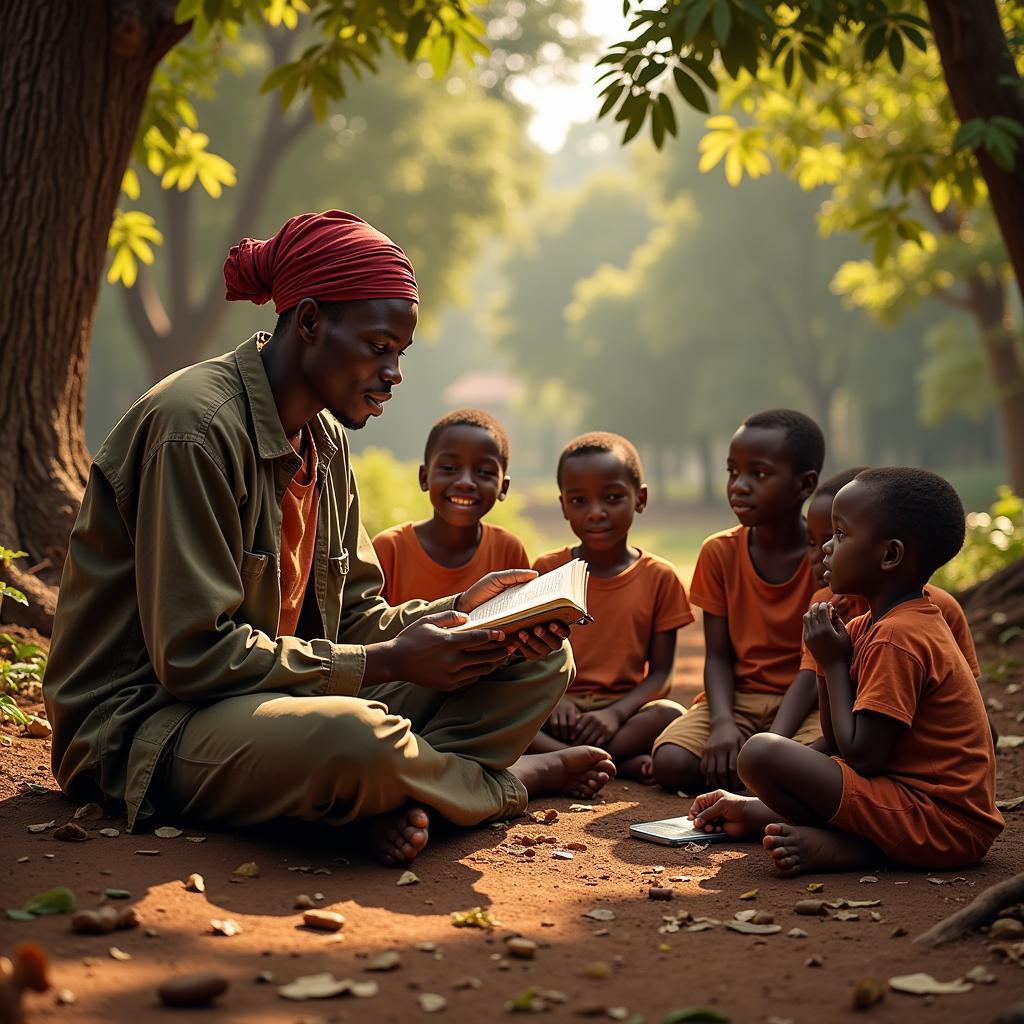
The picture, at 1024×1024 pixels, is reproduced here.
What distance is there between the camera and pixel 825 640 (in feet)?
11.9

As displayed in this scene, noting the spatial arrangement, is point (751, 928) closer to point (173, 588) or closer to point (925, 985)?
point (925, 985)

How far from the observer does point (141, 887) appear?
10.2 feet

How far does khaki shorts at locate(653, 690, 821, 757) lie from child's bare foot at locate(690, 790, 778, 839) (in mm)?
698

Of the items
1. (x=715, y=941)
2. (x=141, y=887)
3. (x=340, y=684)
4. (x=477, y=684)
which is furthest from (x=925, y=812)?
(x=141, y=887)

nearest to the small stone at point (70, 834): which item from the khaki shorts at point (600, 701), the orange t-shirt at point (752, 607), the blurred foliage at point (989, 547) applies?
the khaki shorts at point (600, 701)

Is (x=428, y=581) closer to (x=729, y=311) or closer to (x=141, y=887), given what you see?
Result: (x=141, y=887)

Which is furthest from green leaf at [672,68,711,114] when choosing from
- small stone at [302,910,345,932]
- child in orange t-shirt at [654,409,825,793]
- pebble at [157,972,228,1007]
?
pebble at [157,972,228,1007]

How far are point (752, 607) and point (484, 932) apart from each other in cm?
241

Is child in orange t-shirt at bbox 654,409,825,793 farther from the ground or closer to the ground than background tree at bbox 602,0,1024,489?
closer to the ground

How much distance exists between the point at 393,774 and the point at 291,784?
277mm

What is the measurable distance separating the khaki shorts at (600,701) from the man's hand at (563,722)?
13cm

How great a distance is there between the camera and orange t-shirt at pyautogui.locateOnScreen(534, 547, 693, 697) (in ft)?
17.4

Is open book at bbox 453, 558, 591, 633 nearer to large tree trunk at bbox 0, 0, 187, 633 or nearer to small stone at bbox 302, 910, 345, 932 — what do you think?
small stone at bbox 302, 910, 345, 932

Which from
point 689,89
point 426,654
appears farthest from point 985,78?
point 426,654
